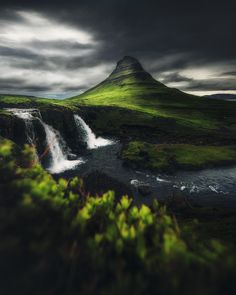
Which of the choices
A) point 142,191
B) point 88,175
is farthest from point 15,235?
point 88,175

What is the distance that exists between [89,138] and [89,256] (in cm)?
8149

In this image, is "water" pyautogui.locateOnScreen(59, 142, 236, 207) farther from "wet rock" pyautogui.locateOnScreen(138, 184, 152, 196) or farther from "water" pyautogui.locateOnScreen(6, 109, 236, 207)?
"wet rock" pyautogui.locateOnScreen(138, 184, 152, 196)

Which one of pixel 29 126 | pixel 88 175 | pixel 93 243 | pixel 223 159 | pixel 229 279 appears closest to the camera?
pixel 229 279

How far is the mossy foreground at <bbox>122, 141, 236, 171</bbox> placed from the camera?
198 ft

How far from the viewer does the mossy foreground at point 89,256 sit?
520 centimetres

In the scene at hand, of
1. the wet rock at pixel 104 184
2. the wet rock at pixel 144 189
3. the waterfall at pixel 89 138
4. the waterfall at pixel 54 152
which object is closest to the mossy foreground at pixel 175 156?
the wet rock at pixel 144 189

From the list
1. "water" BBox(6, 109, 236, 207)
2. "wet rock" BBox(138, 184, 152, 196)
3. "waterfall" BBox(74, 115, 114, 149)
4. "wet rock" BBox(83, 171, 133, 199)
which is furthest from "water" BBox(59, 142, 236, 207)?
"waterfall" BBox(74, 115, 114, 149)

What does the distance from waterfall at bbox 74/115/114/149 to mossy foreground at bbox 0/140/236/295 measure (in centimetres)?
7499

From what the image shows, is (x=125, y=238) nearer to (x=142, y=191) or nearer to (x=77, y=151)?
(x=142, y=191)

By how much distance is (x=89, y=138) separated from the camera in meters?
87.0

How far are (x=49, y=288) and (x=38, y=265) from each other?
513mm

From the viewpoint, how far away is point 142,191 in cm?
4447

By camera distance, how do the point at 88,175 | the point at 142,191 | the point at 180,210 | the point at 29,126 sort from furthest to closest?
the point at 29,126 → the point at 88,175 → the point at 142,191 → the point at 180,210

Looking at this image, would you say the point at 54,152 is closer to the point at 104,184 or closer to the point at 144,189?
the point at 104,184
